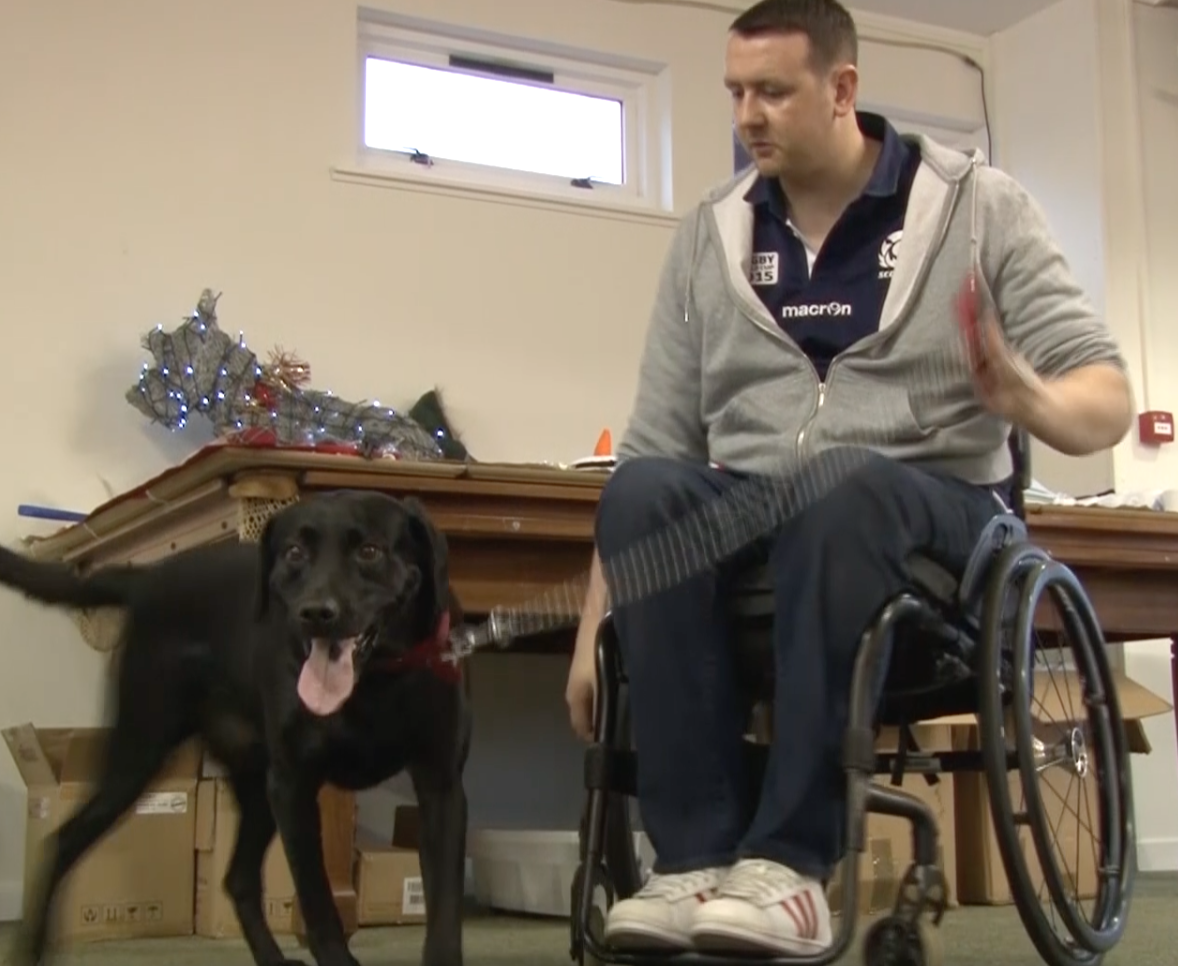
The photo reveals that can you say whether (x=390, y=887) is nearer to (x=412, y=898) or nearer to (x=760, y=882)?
(x=412, y=898)

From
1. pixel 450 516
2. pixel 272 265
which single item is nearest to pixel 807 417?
pixel 450 516

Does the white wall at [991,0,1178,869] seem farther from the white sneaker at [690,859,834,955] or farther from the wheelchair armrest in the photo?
the white sneaker at [690,859,834,955]

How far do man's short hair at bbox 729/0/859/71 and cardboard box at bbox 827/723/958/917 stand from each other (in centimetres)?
125

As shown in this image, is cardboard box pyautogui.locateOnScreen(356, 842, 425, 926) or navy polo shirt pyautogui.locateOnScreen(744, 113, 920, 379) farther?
cardboard box pyautogui.locateOnScreen(356, 842, 425, 926)

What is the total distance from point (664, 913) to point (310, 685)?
1.72 feet

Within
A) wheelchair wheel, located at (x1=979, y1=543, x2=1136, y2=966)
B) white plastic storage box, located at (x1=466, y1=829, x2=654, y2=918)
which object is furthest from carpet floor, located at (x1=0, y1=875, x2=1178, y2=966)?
wheelchair wheel, located at (x1=979, y1=543, x2=1136, y2=966)

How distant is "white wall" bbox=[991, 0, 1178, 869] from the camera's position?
3898 millimetres

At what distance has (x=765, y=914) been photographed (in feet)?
3.98

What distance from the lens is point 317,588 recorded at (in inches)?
63.9

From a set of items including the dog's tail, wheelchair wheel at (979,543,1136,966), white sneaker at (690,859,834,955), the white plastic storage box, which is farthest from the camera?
the white plastic storage box

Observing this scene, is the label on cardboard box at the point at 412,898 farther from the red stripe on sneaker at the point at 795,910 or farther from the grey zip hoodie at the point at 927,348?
the red stripe on sneaker at the point at 795,910

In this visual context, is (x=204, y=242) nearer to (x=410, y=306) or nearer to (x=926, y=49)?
(x=410, y=306)

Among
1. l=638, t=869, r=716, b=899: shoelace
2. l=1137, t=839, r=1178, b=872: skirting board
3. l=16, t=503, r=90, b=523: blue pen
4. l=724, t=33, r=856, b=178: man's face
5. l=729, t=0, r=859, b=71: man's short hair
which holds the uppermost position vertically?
l=729, t=0, r=859, b=71: man's short hair

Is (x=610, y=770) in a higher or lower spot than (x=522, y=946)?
higher
